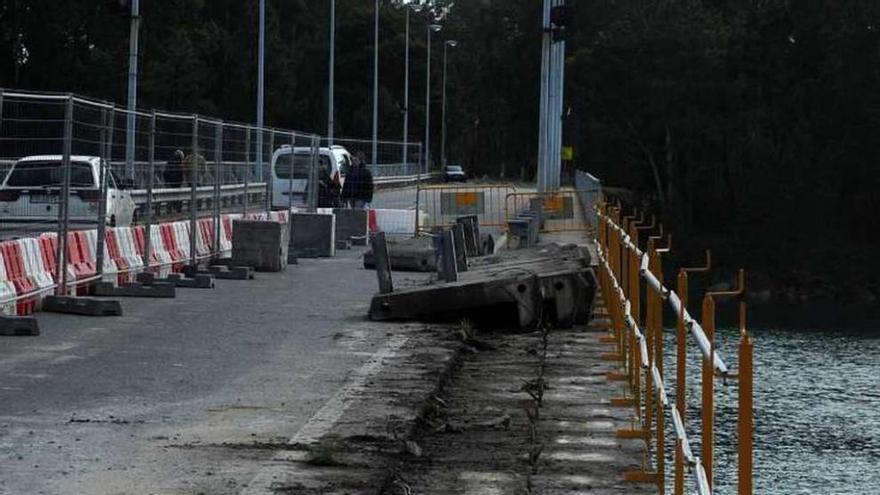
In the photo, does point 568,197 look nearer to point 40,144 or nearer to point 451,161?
point 40,144

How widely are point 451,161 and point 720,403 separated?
403 ft

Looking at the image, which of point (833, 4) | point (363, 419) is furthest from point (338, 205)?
point (833, 4)

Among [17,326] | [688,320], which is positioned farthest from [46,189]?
[688,320]

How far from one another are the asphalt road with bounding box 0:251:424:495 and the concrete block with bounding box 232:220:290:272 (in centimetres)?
437

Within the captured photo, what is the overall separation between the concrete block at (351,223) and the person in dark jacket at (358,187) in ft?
9.85

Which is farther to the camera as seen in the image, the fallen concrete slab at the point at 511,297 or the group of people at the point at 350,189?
the group of people at the point at 350,189

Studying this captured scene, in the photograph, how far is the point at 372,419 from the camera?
1144cm

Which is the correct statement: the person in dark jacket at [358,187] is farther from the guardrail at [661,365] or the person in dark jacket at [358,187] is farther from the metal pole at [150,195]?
the guardrail at [661,365]

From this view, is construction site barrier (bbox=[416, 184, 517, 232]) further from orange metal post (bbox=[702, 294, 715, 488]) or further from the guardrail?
orange metal post (bbox=[702, 294, 715, 488])

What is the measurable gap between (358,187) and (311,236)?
875 cm

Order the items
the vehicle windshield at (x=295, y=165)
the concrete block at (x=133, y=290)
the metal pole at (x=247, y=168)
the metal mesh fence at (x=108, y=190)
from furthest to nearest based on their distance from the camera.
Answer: the vehicle windshield at (x=295, y=165), the metal pole at (x=247, y=168), the concrete block at (x=133, y=290), the metal mesh fence at (x=108, y=190)

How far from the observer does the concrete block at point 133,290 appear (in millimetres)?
20641

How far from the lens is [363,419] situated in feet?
37.6

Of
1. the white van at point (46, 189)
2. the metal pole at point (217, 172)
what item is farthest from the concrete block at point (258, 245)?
the white van at point (46, 189)
